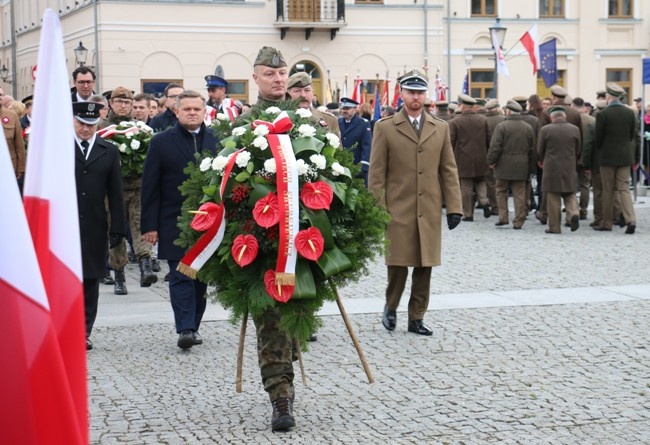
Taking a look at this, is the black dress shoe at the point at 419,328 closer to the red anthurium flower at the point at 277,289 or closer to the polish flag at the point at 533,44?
the red anthurium flower at the point at 277,289

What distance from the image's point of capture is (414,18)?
144 feet

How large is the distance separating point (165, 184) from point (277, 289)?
290cm

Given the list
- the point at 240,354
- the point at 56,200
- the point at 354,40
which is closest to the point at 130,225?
the point at 240,354

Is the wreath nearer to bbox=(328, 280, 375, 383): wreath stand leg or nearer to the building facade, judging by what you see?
bbox=(328, 280, 375, 383): wreath stand leg

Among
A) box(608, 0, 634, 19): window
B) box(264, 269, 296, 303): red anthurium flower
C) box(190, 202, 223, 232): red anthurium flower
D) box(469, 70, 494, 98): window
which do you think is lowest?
box(264, 269, 296, 303): red anthurium flower

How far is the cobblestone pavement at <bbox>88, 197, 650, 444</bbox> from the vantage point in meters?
6.14

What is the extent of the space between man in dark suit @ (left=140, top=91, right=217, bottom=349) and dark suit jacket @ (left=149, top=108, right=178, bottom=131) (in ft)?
16.4

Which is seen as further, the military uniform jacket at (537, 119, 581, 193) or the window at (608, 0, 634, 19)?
the window at (608, 0, 634, 19)

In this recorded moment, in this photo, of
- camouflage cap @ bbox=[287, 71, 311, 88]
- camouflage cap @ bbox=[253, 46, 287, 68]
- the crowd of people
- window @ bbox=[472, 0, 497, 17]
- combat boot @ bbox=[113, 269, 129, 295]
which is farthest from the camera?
window @ bbox=[472, 0, 497, 17]

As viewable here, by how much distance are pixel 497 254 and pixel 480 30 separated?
30.9 meters

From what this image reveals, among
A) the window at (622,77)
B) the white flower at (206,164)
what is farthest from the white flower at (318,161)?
the window at (622,77)

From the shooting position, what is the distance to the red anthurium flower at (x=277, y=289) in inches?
240

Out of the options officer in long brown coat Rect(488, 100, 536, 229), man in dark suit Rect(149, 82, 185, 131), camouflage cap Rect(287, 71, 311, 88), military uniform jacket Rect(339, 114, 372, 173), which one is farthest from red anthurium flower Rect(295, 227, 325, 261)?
officer in long brown coat Rect(488, 100, 536, 229)

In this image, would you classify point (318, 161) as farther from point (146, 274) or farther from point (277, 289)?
point (146, 274)
